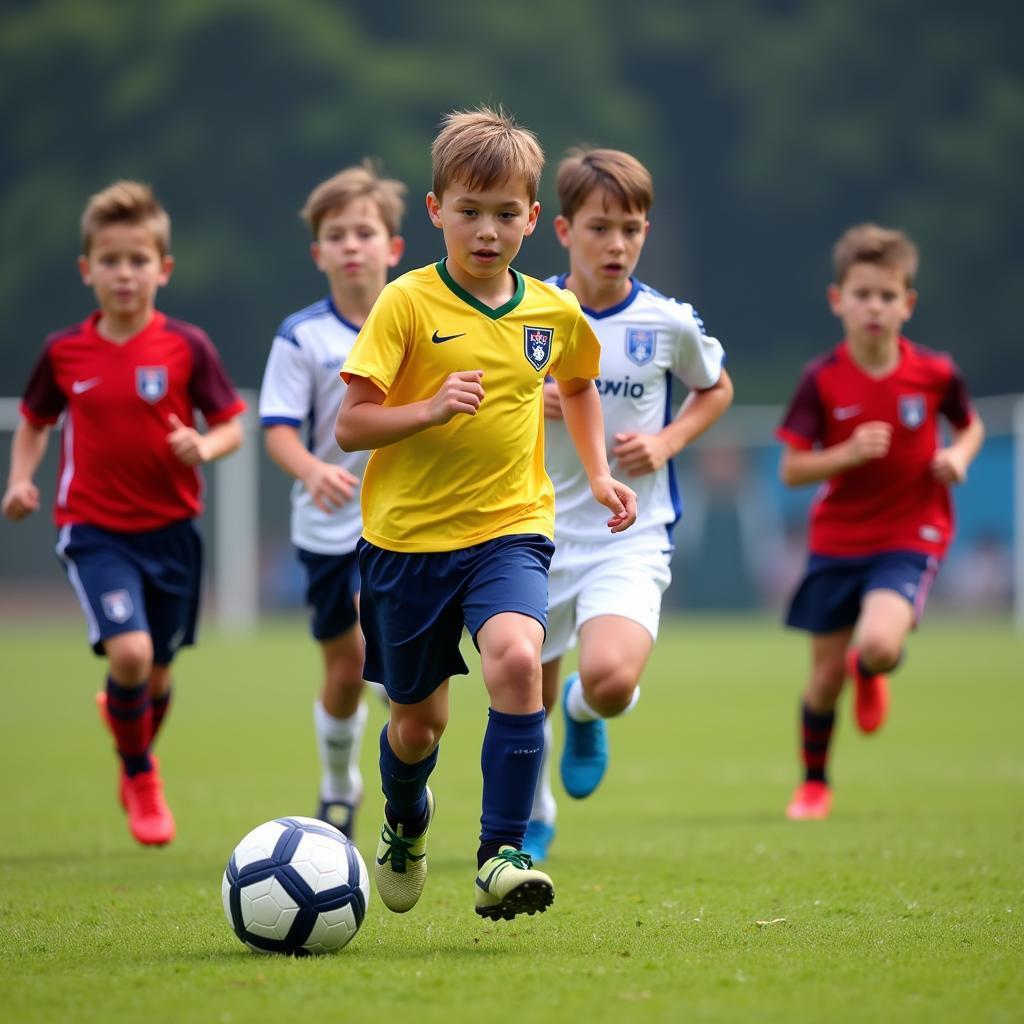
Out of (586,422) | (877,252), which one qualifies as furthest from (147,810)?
(877,252)

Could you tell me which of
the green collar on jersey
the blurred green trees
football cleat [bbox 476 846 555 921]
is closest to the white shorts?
the green collar on jersey

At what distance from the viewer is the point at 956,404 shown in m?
7.81

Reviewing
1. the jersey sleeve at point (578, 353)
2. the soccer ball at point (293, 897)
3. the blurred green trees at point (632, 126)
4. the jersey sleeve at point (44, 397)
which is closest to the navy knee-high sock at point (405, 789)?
the soccer ball at point (293, 897)

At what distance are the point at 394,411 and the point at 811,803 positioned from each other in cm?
370

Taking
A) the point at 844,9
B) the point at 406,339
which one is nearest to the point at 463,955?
the point at 406,339

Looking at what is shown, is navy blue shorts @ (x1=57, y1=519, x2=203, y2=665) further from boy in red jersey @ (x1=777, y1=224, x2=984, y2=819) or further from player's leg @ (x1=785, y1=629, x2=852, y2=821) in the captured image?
player's leg @ (x1=785, y1=629, x2=852, y2=821)

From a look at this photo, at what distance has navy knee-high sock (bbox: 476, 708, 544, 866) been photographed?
4383mm

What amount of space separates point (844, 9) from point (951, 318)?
7275mm

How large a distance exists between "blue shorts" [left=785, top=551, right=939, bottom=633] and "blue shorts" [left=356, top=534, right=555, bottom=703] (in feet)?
10.2

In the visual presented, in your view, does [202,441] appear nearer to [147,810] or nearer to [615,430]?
[147,810]

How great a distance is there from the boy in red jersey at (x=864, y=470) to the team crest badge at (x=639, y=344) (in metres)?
1.70

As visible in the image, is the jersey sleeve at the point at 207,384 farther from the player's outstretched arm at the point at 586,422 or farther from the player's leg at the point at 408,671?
the player's leg at the point at 408,671

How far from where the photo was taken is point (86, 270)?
270 inches

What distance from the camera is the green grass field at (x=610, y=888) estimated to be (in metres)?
3.77
